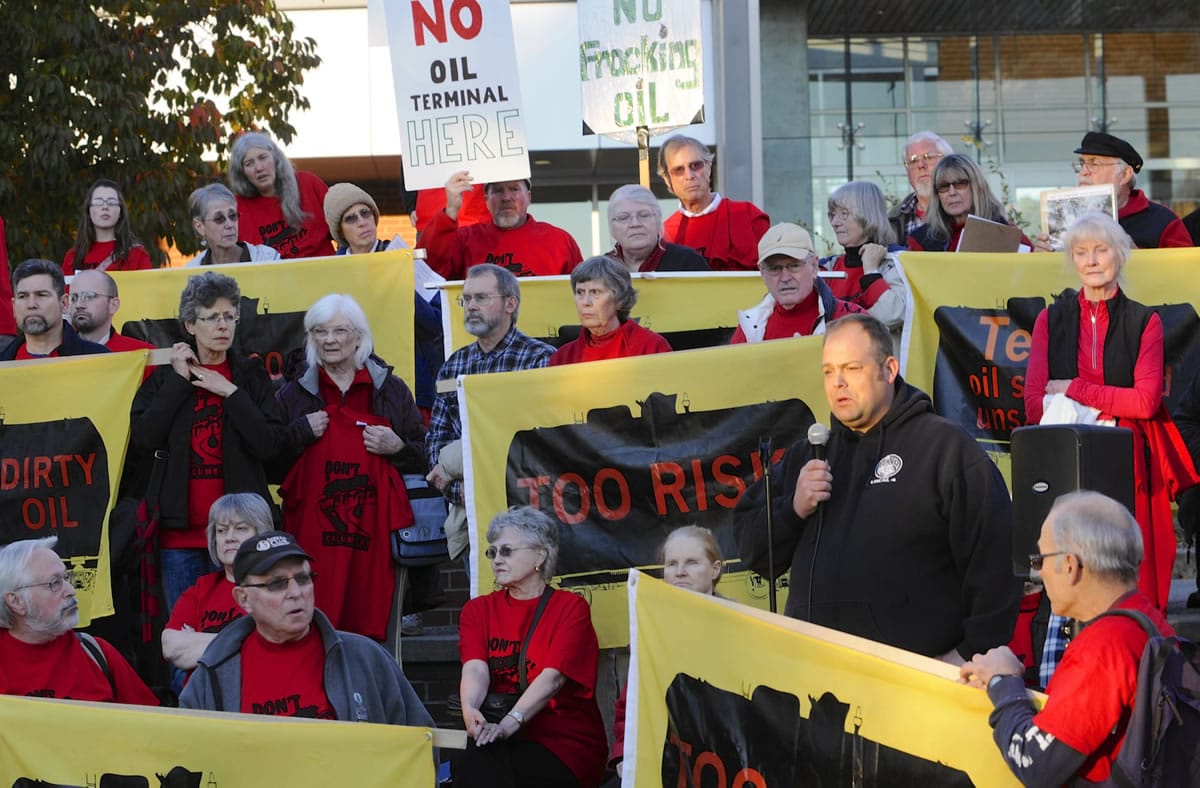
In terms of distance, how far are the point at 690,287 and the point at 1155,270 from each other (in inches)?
94.9

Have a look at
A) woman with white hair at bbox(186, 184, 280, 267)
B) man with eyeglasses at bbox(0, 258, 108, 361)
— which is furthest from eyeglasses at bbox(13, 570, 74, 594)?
woman with white hair at bbox(186, 184, 280, 267)

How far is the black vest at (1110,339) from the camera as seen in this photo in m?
7.15

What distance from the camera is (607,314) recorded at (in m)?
8.00

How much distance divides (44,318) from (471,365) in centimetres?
207

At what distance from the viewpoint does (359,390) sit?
26.2ft

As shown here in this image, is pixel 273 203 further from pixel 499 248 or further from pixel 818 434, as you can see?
pixel 818 434

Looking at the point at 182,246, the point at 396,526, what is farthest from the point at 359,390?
the point at 182,246

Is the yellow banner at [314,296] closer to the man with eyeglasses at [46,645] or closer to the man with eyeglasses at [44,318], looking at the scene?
Result: the man with eyeglasses at [44,318]

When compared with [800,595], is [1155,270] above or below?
above

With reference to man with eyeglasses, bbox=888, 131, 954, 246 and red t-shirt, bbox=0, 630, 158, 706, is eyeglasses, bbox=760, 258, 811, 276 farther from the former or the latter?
red t-shirt, bbox=0, 630, 158, 706

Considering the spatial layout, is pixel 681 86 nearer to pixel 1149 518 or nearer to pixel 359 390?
pixel 359 390

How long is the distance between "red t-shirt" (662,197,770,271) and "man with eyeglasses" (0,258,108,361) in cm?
333

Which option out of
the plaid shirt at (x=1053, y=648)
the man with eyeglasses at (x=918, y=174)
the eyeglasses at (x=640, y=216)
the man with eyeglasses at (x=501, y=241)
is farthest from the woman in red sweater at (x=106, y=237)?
the plaid shirt at (x=1053, y=648)

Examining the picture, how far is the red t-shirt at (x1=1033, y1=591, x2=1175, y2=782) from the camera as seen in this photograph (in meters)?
4.21
